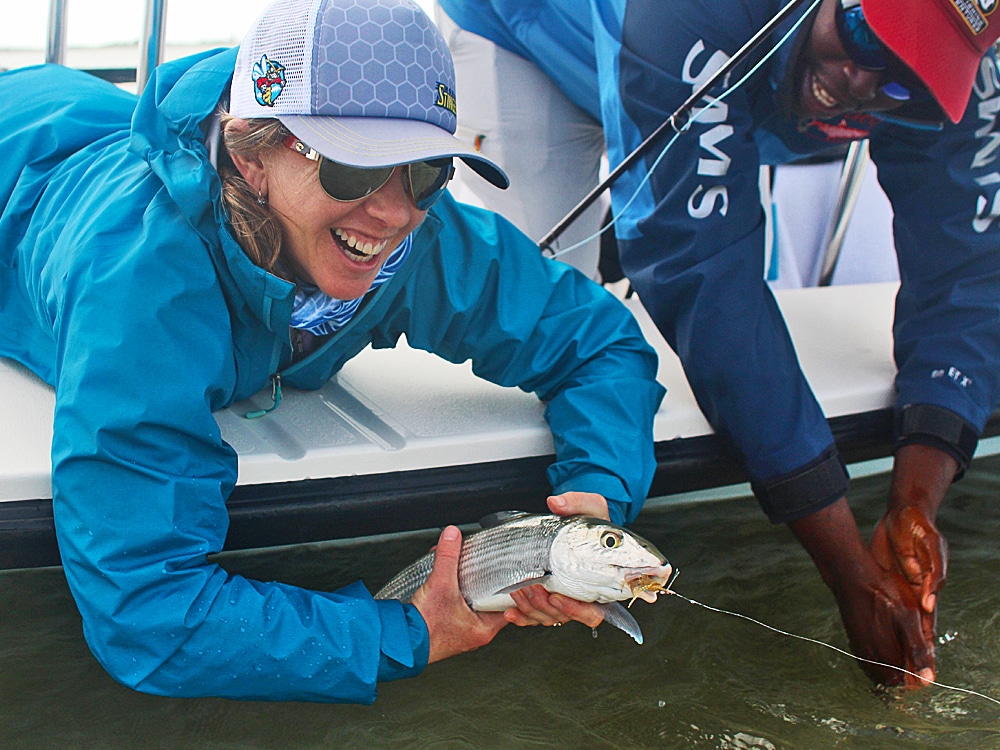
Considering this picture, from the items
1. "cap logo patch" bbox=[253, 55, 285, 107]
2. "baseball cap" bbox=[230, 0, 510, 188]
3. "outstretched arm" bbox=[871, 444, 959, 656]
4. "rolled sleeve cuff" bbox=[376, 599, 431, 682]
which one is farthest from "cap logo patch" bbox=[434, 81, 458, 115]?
"outstretched arm" bbox=[871, 444, 959, 656]

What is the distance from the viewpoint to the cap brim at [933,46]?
6.25 ft

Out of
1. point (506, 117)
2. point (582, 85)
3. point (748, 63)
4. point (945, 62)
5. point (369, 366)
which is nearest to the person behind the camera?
point (945, 62)

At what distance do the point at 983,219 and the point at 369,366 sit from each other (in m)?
1.57

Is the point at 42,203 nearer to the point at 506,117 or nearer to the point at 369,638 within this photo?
the point at 369,638

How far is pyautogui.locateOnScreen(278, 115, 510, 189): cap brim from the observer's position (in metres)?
1.51

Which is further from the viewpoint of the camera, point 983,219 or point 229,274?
point 983,219

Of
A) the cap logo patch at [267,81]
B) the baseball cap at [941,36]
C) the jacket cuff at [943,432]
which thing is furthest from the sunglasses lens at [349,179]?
the jacket cuff at [943,432]

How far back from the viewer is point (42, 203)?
74.4 inches

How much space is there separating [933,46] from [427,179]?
A: 107 cm

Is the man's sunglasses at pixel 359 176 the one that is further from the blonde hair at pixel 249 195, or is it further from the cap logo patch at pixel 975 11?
the cap logo patch at pixel 975 11

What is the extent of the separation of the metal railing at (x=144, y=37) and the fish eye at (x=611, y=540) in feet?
6.41

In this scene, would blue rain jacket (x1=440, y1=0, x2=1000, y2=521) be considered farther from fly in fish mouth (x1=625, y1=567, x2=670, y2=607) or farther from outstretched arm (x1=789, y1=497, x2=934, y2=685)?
fly in fish mouth (x1=625, y1=567, x2=670, y2=607)

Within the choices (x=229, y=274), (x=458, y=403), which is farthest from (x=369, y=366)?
(x=229, y=274)

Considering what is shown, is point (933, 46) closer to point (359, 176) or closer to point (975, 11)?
point (975, 11)
